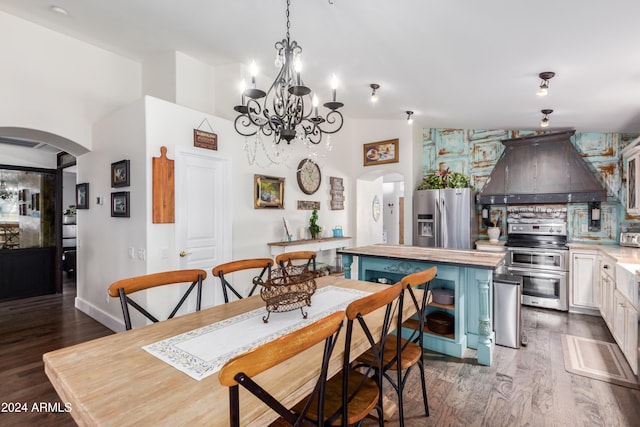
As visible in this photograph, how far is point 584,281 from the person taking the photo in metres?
4.09

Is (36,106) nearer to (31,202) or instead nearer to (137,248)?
(137,248)

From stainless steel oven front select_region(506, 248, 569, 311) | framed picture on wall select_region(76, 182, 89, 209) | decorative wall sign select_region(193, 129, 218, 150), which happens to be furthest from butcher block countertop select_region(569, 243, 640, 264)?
framed picture on wall select_region(76, 182, 89, 209)

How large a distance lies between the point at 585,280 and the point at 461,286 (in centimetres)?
243

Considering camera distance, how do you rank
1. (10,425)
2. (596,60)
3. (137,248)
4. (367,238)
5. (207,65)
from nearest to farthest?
(10,425), (596,60), (137,248), (207,65), (367,238)

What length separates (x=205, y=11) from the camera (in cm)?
285

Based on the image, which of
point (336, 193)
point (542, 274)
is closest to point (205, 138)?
point (336, 193)

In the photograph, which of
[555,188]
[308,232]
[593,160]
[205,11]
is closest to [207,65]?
[205,11]

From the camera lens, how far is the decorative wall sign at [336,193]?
563cm

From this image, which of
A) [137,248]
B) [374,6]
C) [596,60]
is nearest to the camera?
[374,6]

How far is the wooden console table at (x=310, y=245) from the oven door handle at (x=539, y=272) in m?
2.52

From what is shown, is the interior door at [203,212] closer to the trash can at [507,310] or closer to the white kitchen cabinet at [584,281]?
the trash can at [507,310]

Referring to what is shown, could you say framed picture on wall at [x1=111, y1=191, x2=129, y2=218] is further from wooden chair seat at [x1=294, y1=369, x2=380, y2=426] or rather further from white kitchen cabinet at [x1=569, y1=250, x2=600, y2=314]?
white kitchen cabinet at [x1=569, y1=250, x2=600, y2=314]

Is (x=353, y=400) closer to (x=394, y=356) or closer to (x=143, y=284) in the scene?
(x=394, y=356)

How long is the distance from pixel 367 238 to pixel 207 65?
4.15 m
